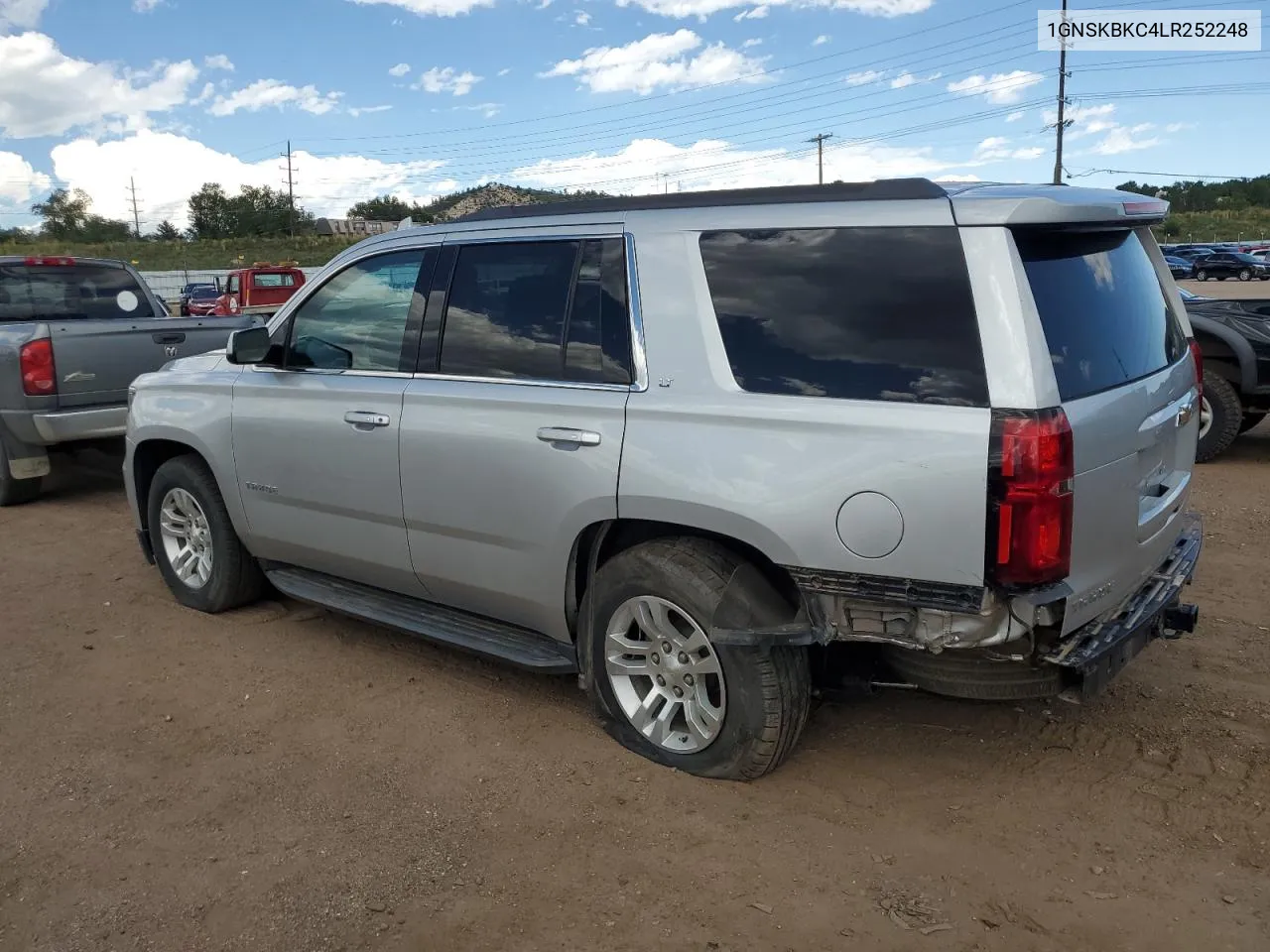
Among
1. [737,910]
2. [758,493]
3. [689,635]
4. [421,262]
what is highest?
[421,262]

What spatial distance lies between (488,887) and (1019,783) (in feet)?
5.93

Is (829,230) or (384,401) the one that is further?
(384,401)

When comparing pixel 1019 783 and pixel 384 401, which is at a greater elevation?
pixel 384 401

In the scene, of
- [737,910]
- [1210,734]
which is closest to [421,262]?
[737,910]

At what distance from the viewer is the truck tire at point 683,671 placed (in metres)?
3.25

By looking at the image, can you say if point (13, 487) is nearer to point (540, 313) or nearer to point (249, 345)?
point (249, 345)

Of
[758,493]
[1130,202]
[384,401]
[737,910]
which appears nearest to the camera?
[737,910]

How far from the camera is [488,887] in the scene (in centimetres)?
295

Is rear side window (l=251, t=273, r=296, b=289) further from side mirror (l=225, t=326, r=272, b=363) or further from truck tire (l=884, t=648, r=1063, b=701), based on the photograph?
truck tire (l=884, t=648, r=1063, b=701)

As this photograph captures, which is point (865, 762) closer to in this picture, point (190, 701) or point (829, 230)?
point (829, 230)

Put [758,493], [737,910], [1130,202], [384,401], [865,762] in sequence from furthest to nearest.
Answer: [384,401]
[865,762]
[1130,202]
[758,493]
[737,910]

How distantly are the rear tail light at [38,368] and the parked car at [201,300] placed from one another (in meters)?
23.6

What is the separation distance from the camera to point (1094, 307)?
3133 mm

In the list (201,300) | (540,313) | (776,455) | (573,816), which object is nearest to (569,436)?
(540,313)
